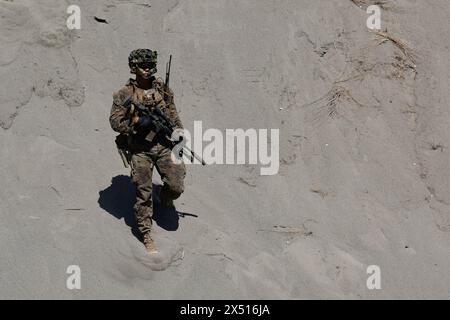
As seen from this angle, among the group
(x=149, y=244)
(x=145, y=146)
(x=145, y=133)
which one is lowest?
(x=149, y=244)

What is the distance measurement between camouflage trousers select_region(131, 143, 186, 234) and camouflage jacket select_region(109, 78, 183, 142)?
0.59 feet

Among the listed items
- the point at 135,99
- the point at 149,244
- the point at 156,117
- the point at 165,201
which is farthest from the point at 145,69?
the point at 149,244

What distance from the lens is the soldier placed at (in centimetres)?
737

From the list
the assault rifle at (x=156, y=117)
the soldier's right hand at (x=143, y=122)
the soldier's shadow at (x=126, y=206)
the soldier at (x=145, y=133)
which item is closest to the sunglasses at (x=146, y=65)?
the soldier at (x=145, y=133)

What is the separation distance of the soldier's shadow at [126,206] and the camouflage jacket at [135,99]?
88 centimetres

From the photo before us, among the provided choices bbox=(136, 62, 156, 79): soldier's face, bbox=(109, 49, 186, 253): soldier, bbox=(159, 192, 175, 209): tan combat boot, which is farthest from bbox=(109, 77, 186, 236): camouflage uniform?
bbox=(159, 192, 175, 209): tan combat boot

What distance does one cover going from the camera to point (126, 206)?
813 cm

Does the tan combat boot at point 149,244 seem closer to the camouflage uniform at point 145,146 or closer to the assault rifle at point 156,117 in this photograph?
the camouflage uniform at point 145,146

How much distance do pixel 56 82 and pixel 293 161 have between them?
2721 mm

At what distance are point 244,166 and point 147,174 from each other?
179 centimetres

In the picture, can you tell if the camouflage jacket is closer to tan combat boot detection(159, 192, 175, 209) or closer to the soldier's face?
the soldier's face

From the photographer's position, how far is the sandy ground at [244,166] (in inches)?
300

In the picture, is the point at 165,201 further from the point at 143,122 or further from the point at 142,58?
the point at 142,58

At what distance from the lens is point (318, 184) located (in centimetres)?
909
